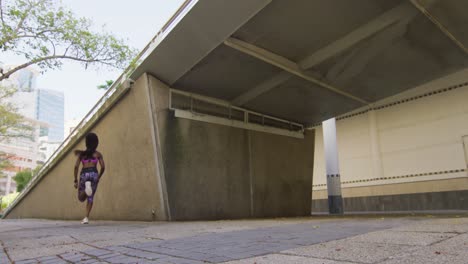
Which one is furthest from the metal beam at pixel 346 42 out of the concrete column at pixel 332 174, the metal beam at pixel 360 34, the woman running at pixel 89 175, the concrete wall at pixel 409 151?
the concrete wall at pixel 409 151

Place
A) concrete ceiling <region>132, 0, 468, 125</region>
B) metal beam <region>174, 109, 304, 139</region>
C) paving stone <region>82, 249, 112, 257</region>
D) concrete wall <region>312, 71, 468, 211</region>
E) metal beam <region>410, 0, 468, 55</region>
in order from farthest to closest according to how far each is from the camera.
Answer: concrete wall <region>312, 71, 468, 211</region> < metal beam <region>174, 109, 304, 139</region> < concrete ceiling <region>132, 0, 468, 125</region> < metal beam <region>410, 0, 468, 55</region> < paving stone <region>82, 249, 112, 257</region>

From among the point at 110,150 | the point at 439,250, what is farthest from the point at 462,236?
the point at 110,150

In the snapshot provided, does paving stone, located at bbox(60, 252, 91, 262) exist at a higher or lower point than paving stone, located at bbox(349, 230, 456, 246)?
lower

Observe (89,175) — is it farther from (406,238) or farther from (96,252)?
(406,238)

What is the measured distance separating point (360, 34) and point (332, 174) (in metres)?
7.59

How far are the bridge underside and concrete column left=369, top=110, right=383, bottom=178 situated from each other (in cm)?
594

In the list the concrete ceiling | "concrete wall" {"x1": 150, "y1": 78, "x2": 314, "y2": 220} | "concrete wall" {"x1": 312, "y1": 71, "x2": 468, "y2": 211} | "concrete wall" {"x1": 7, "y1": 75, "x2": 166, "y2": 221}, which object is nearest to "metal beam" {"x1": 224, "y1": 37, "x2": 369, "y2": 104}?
the concrete ceiling

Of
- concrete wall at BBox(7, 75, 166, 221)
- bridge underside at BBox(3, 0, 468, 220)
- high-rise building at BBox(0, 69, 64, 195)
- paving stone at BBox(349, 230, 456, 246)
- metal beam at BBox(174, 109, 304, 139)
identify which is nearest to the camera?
paving stone at BBox(349, 230, 456, 246)

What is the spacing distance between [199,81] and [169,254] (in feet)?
20.7

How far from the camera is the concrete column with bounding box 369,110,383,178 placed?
654 inches

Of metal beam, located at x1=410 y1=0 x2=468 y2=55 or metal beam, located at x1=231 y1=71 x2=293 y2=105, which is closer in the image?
metal beam, located at x1=410 y1=0 x2=468 y2=55

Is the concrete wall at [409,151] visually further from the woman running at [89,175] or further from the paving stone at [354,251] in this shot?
the paving stone at [354,251]

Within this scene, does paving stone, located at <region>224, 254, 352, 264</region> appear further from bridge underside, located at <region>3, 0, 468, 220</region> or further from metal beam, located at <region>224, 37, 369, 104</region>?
metal beam, located at <region>224, 37, 369, 104</region>

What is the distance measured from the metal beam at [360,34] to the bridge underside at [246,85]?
0.08 ft
